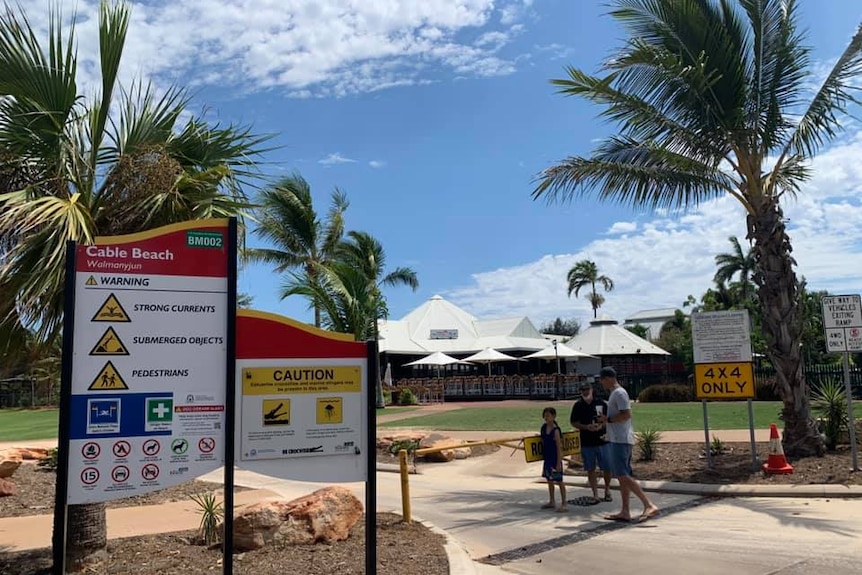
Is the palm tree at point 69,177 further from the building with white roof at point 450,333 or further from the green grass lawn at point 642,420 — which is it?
the building with white roof at point 450,333

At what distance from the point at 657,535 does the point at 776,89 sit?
7975 millimetres

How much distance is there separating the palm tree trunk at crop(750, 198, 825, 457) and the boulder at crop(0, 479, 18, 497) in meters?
12.3

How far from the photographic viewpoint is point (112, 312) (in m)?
5.18

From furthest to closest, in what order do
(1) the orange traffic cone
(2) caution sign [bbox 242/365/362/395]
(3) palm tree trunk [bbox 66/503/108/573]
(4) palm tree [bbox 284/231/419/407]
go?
(4) palm tree [bbox 284/231/419/407] → (1) the orange traffic cone → (3) palm tree trunk [bbox 66/503/108/573] → (2) caution sign [bbox 242/365/362/395]

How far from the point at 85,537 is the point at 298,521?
197cm

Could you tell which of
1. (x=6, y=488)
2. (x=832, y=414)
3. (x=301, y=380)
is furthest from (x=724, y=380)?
(x=6, y=488)

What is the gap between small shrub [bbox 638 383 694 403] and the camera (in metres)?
34.4

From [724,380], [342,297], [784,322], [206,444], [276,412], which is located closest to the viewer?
[206,444]

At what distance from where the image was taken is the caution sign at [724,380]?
462 inches

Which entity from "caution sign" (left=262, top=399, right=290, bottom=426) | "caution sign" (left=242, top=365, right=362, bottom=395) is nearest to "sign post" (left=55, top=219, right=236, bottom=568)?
"caution sign" (left=242, top=365, right=362, bottom=395)

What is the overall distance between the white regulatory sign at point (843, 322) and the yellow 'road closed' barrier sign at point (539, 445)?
13.8 ft

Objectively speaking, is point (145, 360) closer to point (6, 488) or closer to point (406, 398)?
point (6, 488)

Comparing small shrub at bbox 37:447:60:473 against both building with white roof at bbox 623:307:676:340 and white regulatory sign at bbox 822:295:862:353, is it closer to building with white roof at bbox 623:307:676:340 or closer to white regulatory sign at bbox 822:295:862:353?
white regulatory sign at bbox 822:295:862:353

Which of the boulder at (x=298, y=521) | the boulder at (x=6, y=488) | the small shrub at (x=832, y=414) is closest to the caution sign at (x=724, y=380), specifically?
the small shrub at (x=832, y=414)
